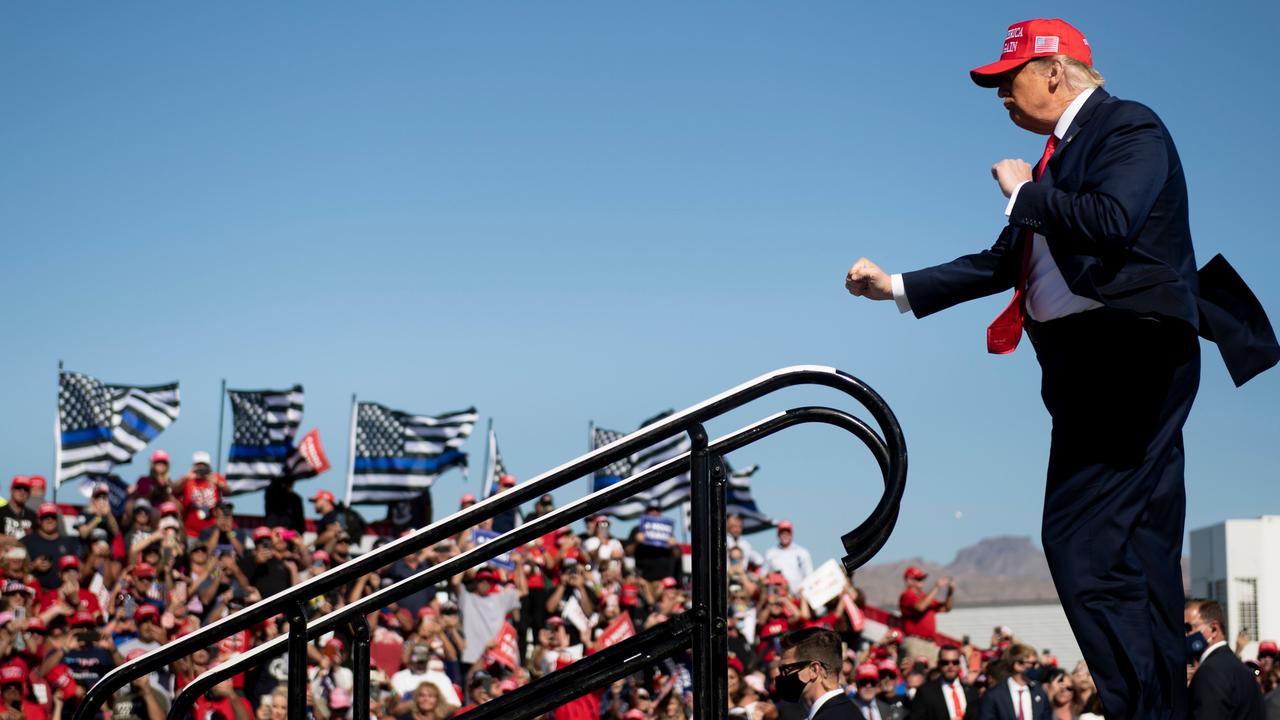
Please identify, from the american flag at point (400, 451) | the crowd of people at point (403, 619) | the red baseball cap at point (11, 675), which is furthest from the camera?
the american flag at point (400, 451)

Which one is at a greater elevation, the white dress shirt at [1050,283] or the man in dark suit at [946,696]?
the white dress shirt at [1050,283]

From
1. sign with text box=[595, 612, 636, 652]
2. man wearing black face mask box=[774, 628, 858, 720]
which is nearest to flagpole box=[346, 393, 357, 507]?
sign with text box=[595, 612, 636, 652]

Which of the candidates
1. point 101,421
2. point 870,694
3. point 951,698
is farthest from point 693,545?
point 101,421

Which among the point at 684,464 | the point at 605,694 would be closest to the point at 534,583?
the point at 605,694

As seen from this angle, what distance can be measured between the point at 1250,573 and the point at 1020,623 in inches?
443

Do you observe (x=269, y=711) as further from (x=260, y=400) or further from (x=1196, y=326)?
(x=260, y=400)

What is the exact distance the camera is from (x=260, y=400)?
21219 mm

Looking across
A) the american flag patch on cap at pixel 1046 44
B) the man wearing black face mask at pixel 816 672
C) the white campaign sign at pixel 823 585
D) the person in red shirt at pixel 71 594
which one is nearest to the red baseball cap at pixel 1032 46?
the american flag patch on cap at pixel 1046 44

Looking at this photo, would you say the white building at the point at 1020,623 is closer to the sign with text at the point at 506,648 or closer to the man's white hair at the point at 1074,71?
the sign with text at the point at 506,648

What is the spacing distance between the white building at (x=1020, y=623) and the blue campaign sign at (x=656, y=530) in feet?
60.0

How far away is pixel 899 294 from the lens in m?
3.81

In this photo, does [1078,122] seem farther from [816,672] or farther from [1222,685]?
[1222,685]

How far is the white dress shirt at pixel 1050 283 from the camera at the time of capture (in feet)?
11.4

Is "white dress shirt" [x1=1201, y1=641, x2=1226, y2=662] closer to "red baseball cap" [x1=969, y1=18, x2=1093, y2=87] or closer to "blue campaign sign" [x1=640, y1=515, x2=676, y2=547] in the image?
"red baseball cap" [x1=969, y1=18, x2=1093, y2=87]
